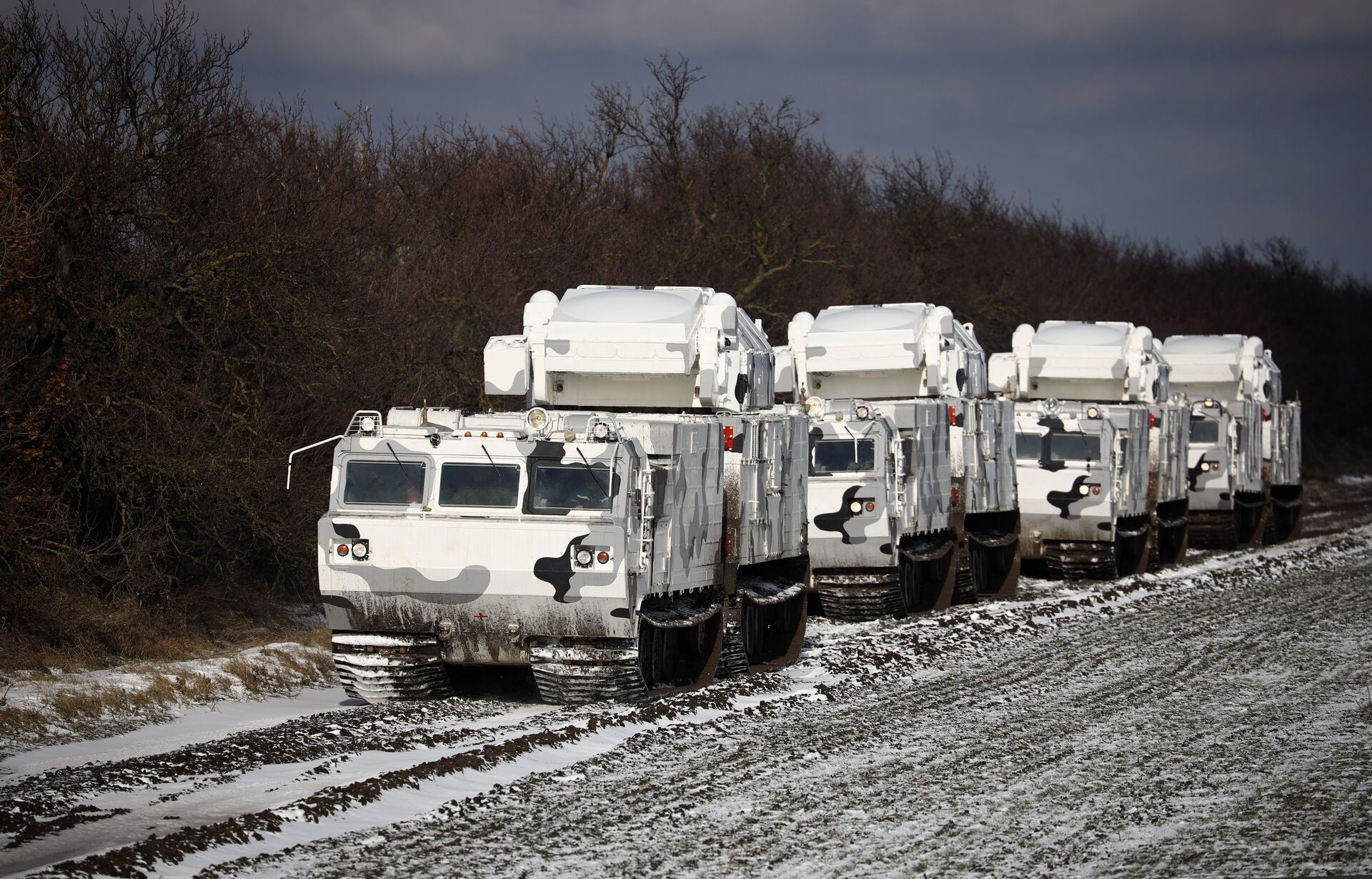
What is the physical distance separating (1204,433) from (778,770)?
2275 cm

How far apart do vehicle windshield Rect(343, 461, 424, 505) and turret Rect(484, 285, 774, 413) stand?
10.4 ft

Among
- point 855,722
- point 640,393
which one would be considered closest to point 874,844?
point 855,722

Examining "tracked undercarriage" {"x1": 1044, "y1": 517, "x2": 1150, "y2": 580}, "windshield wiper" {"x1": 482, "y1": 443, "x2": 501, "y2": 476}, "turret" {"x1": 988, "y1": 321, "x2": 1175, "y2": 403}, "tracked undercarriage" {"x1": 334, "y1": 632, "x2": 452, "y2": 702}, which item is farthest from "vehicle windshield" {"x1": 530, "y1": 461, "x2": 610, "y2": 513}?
"turret" {"x1": 988, "y1": 321, "x2": 1175, "y2": 403}

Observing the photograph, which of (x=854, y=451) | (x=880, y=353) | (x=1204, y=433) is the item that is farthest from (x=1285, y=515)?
(x=854, y=451)

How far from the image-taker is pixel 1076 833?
31.2 feet

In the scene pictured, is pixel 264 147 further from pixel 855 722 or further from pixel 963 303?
pixel 963 303

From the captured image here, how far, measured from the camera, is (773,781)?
35.9ft

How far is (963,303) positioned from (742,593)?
36762mm

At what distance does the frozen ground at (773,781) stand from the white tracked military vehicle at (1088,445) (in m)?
8.58

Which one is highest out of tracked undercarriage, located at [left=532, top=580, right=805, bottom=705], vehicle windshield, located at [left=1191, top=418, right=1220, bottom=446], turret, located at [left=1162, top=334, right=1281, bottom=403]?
turret, located at [left=1162, top=334, right=1281, bottom=403]

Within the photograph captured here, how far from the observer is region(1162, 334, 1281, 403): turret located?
3472cm

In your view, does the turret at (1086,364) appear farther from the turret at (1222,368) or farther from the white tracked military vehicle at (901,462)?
the turret at (1222,368)

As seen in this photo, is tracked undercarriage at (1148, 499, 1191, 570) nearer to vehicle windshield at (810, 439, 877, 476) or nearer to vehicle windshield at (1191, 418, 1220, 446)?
vehicle windshield at (1191, 418, 1220, 446)

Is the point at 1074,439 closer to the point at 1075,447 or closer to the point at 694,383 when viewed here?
the point at 1075,447
